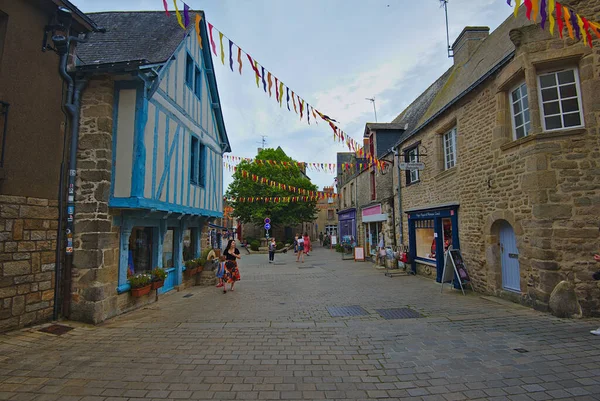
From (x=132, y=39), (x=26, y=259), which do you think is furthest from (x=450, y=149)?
(x=26, y=259)

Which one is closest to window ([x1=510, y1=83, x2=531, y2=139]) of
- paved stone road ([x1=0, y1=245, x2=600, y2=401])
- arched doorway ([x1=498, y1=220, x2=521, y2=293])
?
arched doorway ([x1=498, y1=220, x2=521, y2=293])

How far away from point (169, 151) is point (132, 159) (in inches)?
58.6

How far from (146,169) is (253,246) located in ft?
70.5

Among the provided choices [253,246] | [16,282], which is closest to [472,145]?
[16,282]

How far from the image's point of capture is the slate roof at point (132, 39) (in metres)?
6.88

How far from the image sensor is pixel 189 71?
9.29 meters

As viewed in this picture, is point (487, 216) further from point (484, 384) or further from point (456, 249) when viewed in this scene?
point (484, 384)

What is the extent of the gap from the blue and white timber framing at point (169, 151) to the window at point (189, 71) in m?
0.04

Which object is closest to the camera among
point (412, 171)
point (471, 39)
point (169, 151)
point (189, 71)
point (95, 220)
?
point (95, 220)

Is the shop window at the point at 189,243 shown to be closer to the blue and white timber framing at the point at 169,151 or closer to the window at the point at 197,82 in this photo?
the blue and white timber framing at the point at 169,151

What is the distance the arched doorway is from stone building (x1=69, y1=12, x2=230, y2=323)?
774cm

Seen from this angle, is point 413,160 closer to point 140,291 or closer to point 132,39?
point 132,39

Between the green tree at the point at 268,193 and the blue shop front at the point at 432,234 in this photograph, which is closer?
the blue shop front at the point at 432,234

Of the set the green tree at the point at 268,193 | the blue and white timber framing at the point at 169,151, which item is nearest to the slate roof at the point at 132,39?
the blue and white timber framing at the point at 169,151
